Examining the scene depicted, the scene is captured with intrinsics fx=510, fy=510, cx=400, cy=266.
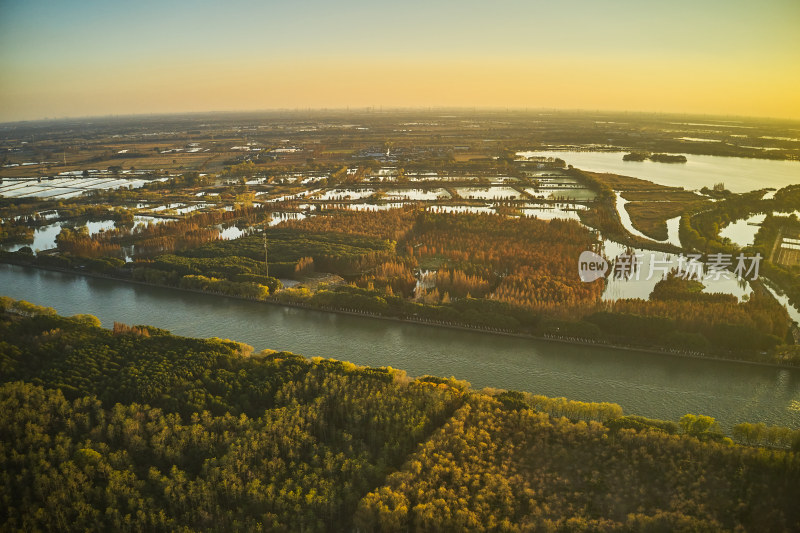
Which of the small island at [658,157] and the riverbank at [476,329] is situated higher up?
the small island at [658,157]

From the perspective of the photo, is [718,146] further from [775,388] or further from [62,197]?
[62,197]

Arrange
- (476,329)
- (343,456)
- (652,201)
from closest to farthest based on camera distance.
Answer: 1. (343,456)
2. (476,329)
3. (652,201)

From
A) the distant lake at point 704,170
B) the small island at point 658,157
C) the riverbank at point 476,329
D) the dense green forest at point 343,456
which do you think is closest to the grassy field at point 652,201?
the distant lake at point 704,170

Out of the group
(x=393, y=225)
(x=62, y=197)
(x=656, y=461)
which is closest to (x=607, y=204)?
(x=393, y=225)
